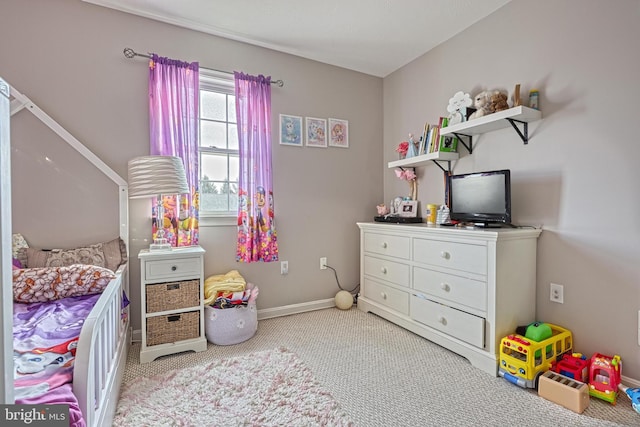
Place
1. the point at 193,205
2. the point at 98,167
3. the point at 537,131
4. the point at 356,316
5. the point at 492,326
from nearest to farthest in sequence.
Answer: the point at 492,326
the point at 537,131
the point at 98,167
the point at 193,205
the point at 356,316

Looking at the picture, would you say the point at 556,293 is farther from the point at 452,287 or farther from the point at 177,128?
the point at 177,128

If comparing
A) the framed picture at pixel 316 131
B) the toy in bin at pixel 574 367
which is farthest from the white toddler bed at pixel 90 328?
the toy in bin at pixel 574 367

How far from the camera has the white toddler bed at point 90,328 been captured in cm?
54

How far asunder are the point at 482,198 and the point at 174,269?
2.13m

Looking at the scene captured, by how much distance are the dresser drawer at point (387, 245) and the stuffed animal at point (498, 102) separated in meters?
1.10

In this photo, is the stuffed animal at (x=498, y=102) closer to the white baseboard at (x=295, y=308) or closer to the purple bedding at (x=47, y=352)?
the white baseboard at (x=295, y=308)

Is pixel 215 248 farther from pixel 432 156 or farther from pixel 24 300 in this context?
pixel 432 156

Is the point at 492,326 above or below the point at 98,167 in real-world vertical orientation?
below

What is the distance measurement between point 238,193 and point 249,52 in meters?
1.22

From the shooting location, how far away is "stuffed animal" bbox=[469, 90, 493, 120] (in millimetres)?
2201

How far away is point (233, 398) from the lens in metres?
1.63

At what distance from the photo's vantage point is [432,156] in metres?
2.56

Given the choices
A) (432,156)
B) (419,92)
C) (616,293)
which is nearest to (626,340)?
(616,293)

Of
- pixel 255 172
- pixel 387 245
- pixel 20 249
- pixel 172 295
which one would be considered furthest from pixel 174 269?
pixel 387 245
